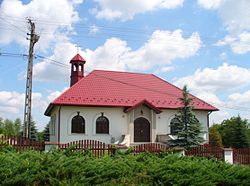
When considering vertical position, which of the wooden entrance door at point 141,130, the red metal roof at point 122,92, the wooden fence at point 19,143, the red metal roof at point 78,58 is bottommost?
the wooden fence at point 19,143

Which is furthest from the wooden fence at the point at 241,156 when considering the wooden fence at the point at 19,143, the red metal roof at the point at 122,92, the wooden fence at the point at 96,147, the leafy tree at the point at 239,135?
the leafy tree at the point at 239,135

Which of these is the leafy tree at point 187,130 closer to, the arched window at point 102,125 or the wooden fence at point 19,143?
the arched window at point 102,125

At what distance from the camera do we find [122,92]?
25500mm

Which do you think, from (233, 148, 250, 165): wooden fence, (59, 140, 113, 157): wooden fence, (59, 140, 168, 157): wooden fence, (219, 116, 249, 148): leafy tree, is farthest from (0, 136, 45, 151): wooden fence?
(219, 116, 249, 148): leafy tree

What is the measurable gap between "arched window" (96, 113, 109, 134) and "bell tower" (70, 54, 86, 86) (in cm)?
517

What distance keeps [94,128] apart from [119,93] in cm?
351

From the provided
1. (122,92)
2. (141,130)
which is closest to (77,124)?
(122,92)

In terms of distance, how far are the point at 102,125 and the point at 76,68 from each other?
645 cm

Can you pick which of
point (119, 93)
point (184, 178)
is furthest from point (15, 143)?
point (119, 93)

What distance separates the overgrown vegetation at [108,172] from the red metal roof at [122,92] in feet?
44.9

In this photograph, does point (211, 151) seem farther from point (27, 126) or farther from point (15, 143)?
point (27, 126)

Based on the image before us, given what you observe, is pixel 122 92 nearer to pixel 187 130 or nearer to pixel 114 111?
pixel 114 111

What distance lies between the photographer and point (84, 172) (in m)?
8.35

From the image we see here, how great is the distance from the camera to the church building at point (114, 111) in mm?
23078
